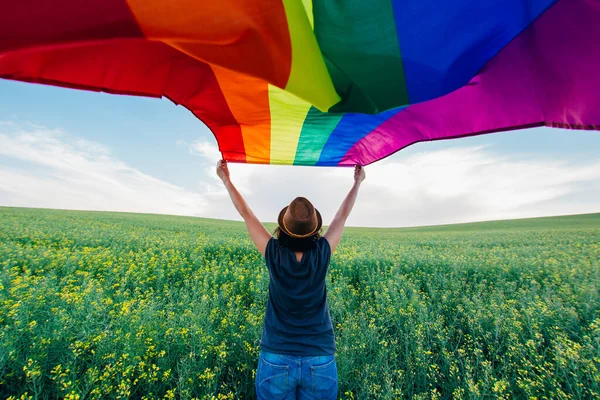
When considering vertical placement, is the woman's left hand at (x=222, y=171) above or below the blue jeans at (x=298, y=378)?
above

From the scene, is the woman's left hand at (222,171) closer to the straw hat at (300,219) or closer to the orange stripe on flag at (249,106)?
the orange stripe on flag at (249,106)

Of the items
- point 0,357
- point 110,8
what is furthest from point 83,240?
point 110,8

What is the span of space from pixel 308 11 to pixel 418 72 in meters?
0.71

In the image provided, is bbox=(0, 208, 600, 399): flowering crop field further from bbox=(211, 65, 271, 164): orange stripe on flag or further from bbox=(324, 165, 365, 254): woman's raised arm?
bbox=(211, 65, 271, 164): orange stripe on flag

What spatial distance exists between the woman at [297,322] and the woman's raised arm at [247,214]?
5.4 inches

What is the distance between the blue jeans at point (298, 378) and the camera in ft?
6.35

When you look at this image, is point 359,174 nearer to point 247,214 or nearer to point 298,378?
point 247,214

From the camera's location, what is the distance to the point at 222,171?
9.12ft

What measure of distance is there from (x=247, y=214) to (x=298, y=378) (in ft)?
4.02

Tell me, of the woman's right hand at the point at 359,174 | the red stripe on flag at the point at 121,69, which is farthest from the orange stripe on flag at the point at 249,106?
the woman's right hand at the point at 359,174

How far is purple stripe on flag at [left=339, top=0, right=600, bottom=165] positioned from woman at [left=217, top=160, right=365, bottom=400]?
124 cm

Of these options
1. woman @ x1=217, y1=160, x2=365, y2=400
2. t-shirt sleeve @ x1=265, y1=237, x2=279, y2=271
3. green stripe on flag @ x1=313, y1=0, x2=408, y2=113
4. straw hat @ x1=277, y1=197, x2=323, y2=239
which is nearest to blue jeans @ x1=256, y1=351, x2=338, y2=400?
woman @ x1=217, y1=160, x2=365, y2=400

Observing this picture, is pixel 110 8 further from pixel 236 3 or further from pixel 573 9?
pixel 573 9

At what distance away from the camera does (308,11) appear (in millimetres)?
1430
